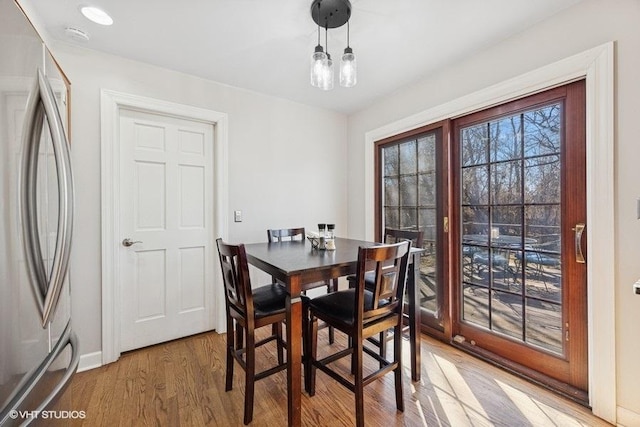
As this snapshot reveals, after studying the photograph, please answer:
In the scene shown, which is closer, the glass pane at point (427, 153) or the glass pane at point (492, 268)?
the glass pane at point (492, 268)

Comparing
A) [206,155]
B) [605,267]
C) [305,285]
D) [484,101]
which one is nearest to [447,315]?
[605,267]

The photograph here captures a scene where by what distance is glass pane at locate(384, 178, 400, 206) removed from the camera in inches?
119

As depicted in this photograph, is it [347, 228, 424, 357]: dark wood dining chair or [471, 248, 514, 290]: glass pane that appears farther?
[471, 248, 514, 290]: glass pane

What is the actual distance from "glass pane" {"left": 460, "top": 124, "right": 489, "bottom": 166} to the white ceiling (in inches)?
23.8


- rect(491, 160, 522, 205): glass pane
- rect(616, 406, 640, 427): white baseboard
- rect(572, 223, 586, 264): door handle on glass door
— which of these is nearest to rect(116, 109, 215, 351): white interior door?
rect(491, 160, 522, 205): glass pane

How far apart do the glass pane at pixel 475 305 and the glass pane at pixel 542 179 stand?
2.71 ft

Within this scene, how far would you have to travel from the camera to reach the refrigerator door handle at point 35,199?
81cm

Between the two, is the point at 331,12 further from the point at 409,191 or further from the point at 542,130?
the point at 409,191

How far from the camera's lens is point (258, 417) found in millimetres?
1573

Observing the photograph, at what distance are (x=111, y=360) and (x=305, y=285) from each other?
185 cm

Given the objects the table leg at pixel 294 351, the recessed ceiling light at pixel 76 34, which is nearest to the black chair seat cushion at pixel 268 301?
the table leg at pixel 294 351

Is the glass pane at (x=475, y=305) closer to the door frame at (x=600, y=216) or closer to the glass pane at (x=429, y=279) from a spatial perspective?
the glass pane at (x=429, y=279)

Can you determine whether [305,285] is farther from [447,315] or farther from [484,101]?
[484,101]

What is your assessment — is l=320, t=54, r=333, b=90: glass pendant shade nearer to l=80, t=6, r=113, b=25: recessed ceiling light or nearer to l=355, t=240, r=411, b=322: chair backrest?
l=355, t=240, r=411, b=322: chair backrest
